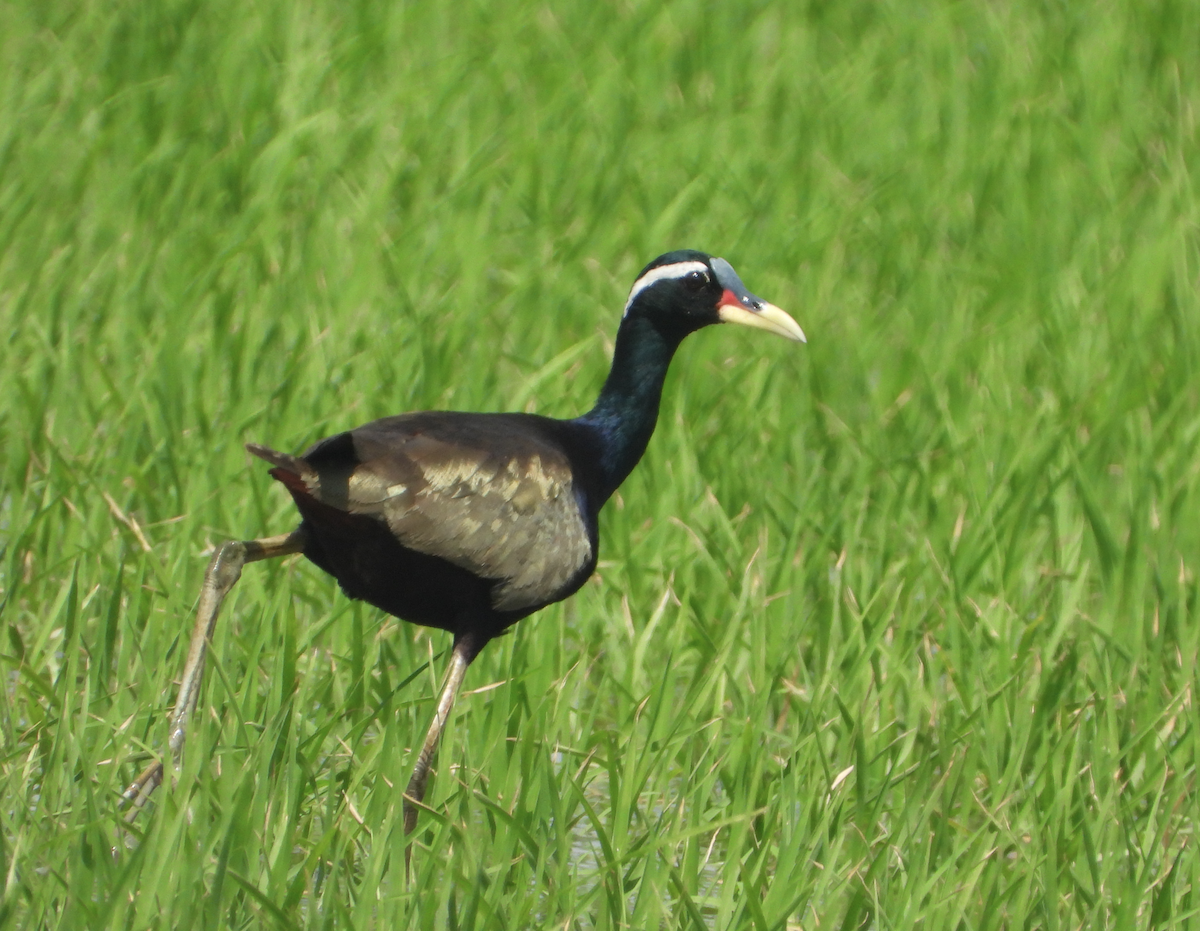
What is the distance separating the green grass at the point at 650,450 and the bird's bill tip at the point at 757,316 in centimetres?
54

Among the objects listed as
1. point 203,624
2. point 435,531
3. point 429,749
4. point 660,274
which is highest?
point 660,274

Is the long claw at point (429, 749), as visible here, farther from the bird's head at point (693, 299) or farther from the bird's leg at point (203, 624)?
the bird's head at point (693, 299)

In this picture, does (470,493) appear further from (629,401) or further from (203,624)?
(629,401)

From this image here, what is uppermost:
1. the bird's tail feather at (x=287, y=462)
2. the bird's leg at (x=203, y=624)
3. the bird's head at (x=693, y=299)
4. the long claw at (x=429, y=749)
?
the bird's head at (x=693, y=299)

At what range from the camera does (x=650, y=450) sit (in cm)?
551

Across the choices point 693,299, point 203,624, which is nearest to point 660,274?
point 693,299

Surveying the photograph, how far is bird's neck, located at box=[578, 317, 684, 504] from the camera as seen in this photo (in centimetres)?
443

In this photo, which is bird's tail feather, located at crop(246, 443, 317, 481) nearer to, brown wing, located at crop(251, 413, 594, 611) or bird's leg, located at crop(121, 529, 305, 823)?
brown wing, located at crop(251, 413, 594, 611)

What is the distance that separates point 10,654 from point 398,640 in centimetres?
90

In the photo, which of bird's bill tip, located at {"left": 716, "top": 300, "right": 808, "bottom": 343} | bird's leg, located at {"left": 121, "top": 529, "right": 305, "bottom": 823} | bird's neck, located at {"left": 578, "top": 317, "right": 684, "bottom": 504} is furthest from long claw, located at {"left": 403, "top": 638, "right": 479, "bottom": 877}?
bird's bill tip, located at {"left": 716, "top": 300, "right": 808, "bottom": 343}

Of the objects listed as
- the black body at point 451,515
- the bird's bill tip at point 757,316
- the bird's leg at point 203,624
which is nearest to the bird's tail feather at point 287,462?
the black body at point 451,515

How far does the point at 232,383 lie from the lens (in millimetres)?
5531

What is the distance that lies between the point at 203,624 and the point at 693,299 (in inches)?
57.9

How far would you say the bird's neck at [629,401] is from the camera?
14.5 feet
